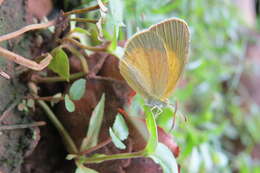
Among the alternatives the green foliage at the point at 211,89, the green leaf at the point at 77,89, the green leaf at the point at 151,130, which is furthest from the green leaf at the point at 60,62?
the green foliage at the point at 211,89

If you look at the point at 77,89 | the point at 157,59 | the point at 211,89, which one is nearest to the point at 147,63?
the point at 157,59

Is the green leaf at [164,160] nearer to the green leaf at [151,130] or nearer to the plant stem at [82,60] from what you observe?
the green leaf at [151,130]

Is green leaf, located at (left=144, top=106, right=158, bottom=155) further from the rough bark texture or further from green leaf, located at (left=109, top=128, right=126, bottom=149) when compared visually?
the rough bark texture

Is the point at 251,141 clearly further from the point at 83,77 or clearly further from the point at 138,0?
the point at 83,77

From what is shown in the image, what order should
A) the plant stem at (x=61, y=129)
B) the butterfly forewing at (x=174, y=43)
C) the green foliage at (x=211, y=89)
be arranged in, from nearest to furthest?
the butterfly forewing at (x=174, y=43)
the plant stem at (x=61, y=129)
the green foliage at (x=211, y=89)

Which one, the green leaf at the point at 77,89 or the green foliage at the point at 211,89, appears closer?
the green leaf at the point at 77,89

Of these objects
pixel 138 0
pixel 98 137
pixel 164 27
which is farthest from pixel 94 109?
pixel 138 0

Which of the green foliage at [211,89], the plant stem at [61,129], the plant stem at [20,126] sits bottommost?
the green foliage at [211,89]

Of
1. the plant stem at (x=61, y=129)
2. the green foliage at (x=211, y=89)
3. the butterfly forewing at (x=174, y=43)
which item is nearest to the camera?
the butterfly forewing at (x=174, y=43)
